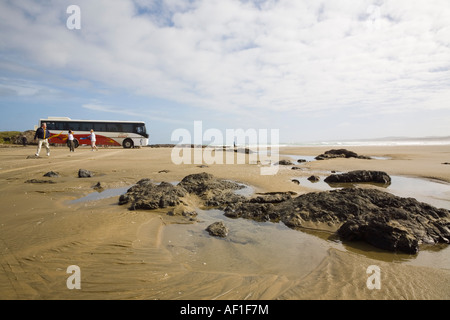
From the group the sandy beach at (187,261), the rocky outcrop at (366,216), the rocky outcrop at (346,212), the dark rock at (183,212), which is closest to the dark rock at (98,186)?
the rocky outcrop at (346,212)

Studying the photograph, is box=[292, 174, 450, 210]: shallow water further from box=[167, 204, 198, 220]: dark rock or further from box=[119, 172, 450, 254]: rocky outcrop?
box=[167, 204, 198, 220]: dark rock

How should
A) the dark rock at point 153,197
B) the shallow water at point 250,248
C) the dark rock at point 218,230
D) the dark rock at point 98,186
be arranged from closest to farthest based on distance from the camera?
the shallow water at point 250,248, the dark rock at point 218,230, the dark rock at point 153,197, the dark rock at point 98,186

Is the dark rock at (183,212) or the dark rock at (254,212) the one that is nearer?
the dark rock at (254,212)

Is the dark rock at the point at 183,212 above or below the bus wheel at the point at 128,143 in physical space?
below

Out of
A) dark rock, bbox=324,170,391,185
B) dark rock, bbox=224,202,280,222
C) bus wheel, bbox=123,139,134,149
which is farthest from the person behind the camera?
bus wheel, bbox=123,139,134,149

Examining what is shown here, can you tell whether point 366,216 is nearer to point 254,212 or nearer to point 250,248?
point 254,212

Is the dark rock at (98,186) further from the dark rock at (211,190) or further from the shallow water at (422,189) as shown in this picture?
the shallow water at (422,189)

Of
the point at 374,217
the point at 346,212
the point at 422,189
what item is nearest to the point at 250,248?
the point at 374,217

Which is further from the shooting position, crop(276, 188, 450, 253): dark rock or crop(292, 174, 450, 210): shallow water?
crop(292, 174, 450, 210): shallow water

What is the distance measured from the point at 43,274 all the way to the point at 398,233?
18.4 ft

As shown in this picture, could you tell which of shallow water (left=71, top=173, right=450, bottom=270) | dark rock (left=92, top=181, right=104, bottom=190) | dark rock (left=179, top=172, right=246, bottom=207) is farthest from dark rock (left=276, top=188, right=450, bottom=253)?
dark rock (left=92, top=181, right=104, bottom=190)

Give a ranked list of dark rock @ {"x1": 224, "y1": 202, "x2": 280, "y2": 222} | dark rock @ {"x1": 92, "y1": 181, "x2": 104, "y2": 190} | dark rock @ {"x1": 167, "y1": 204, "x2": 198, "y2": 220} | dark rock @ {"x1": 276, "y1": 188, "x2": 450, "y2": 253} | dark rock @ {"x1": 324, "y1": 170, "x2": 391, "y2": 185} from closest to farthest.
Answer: dark rock @ {"x1": 276, "y1": 188, "x2": 450, "y2": 253} < dark rock @ {"x1": 224, "y1": 202, "x2": 280, "y2": 222} < dark rock @ {"x1": 167, "y1": 204, "x2": 198, "y2": 220} < dark rock @ {"x1": 92, "y1": 181, "x2": 104, "y2": 190} < dark rock @ {"x1": 324, "y1": 170, "x2": 391, "y2": 185}
